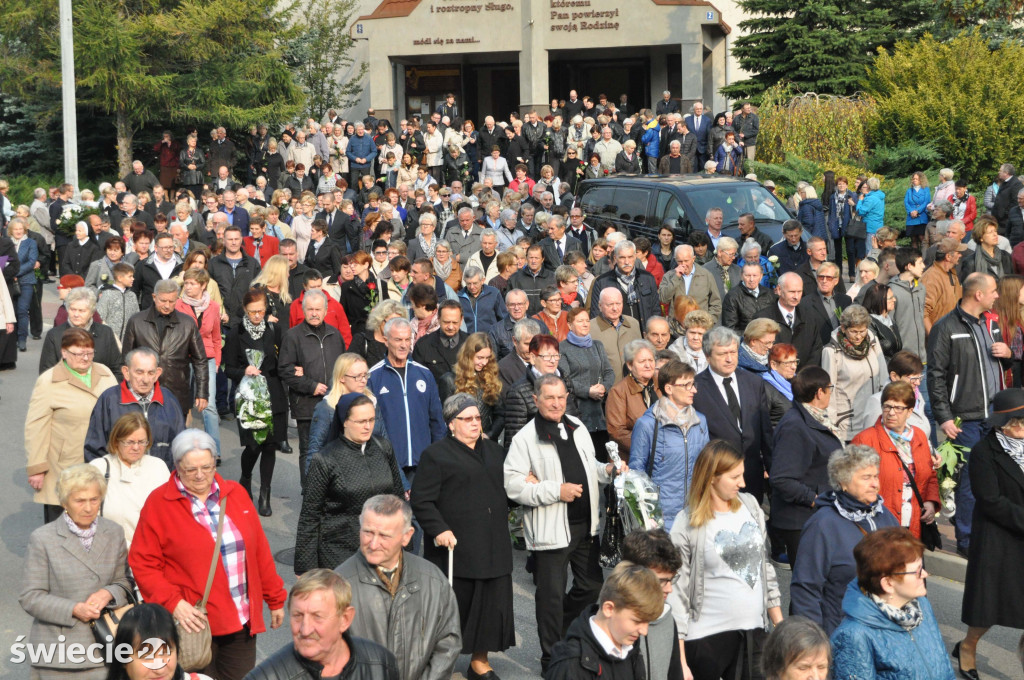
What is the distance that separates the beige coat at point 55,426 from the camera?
27.7 ft

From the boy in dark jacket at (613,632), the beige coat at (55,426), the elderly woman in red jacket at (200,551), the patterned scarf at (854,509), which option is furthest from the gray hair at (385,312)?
the boy in dark jacket at (613,632)

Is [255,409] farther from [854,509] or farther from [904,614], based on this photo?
[904,614]

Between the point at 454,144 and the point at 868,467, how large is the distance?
22.9 m

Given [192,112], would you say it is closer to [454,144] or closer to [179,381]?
[454,144]

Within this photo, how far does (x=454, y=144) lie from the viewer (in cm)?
2823

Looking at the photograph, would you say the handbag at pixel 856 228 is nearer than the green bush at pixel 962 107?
Yes

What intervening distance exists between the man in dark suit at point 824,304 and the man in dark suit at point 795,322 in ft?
0.19

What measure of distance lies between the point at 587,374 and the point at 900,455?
287 centimetres

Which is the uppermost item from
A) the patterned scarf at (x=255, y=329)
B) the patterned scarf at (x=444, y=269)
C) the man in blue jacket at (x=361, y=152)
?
the man in blue jacket at (x=361, y=152)

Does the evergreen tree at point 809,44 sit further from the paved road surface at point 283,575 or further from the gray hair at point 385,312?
the gray hair at point 385,312

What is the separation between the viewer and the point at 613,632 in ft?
16.4

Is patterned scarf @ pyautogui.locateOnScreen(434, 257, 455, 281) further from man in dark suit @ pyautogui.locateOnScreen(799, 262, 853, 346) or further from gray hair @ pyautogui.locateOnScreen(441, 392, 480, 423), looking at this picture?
gray hair @ pyautogui.locateOnScreen(441, 392, 480, 423)

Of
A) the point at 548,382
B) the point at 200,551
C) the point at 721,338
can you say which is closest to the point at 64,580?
Result: the point at 200,551

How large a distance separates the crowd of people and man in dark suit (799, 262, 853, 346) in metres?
0.04
